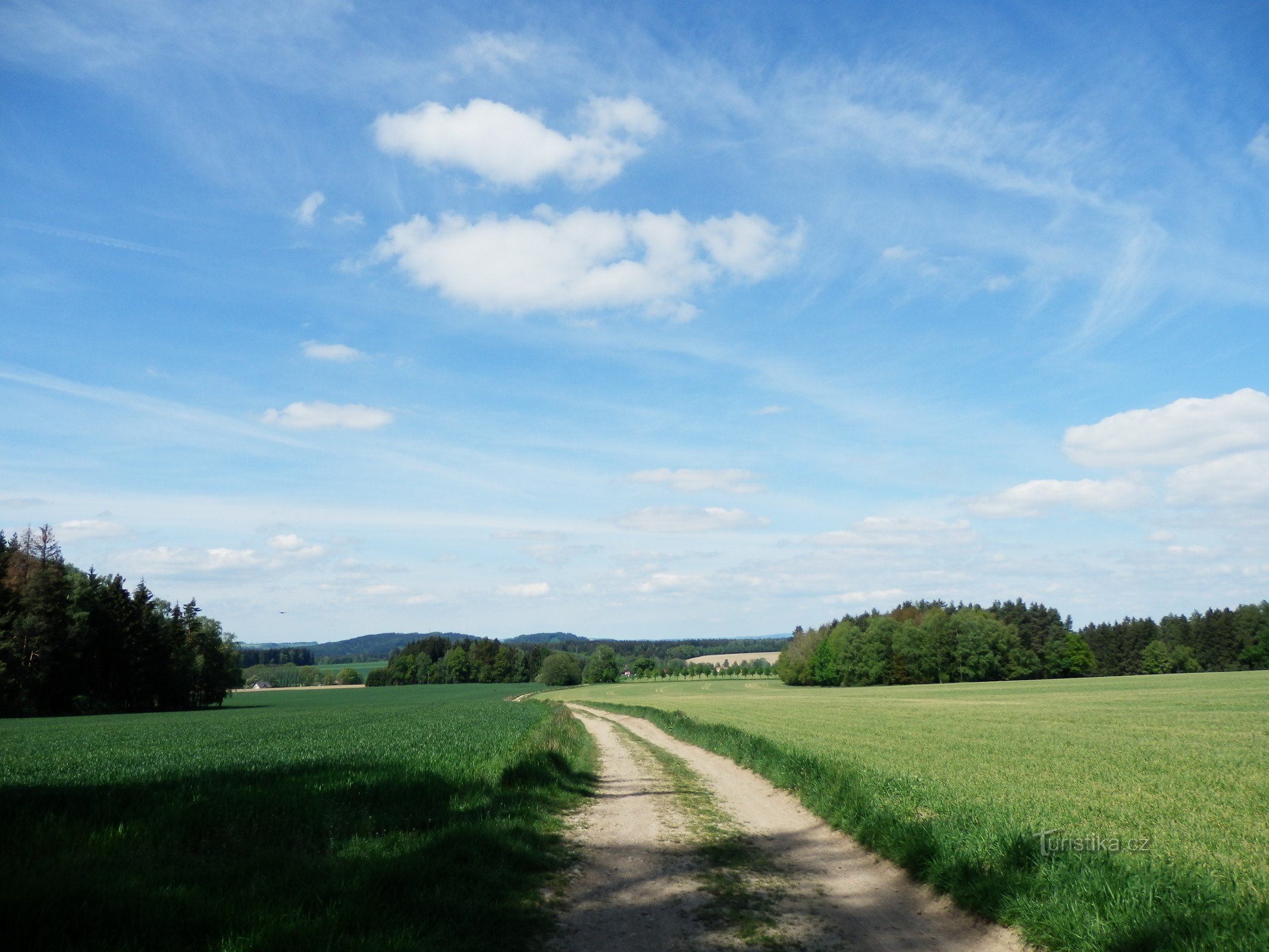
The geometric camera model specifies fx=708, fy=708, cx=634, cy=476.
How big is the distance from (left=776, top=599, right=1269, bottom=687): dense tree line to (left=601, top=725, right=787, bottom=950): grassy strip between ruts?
103 m

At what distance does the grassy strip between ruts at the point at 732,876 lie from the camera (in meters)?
7.21

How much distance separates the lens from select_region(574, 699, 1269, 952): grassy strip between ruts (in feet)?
19.3

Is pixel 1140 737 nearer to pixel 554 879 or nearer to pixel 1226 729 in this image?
pixel 1226 729

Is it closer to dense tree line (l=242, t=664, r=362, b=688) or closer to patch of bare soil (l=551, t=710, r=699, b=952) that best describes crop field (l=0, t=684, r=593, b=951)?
patch of bare soil (l=551, t=710, r=699, b=952)

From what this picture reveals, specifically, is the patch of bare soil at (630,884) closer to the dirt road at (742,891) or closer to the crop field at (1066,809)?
the dirt road at (742,891)

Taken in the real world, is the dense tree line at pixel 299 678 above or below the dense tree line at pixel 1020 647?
below

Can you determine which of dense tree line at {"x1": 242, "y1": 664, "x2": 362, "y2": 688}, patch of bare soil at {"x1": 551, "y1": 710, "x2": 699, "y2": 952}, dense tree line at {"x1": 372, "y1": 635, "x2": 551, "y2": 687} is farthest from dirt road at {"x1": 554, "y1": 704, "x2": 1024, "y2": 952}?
dense tree line at {"x1": 242, "y1": 664, "x2": 362, "y2": 688}

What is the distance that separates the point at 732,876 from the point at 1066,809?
6542mm

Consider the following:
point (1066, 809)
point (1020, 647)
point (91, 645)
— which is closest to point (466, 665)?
point (91, 645)

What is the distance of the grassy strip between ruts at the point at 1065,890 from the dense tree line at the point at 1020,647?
106379mm

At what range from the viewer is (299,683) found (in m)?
192

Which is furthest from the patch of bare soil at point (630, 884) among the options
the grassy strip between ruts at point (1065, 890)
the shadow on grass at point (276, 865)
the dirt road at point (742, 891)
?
the grassy strip between ruts at point (1065, 890)

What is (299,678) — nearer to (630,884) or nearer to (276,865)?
(276,865)

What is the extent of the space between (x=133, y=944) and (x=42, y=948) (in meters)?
0.58
